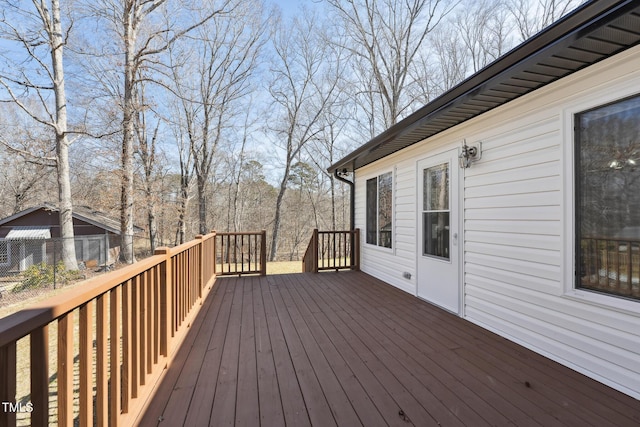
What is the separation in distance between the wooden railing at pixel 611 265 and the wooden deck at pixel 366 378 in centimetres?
69

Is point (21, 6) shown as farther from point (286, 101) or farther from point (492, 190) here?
point (492, 190)

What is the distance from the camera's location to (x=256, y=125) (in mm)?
14953

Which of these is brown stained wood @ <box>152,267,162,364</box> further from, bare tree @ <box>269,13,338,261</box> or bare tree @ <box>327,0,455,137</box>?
bare tree @ <box>269,13,338,261</box>

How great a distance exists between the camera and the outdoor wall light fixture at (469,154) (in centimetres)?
326

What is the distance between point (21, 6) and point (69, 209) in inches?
217

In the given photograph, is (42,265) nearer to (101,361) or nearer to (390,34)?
(101,361)

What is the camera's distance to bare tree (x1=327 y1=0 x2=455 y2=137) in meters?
9.22

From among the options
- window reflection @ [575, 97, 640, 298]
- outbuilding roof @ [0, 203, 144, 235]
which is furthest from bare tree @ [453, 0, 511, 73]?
outbuilding roof @ [0, 203, 144, 235]

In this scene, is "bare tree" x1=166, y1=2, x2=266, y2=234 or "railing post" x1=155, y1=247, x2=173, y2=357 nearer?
"railing post" x1=155, y1=247, x2=173, y2=357

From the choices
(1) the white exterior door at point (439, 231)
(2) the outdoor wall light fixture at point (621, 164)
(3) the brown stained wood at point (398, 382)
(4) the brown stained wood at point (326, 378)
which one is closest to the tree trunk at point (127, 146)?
(4) the brown stained wood at point (326, 378)

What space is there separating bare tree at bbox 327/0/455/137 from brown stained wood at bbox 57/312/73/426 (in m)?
10.4

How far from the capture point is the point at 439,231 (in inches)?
154

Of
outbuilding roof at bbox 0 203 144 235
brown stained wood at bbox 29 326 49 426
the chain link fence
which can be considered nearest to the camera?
brown stained wood at bbox 29 326 49 426

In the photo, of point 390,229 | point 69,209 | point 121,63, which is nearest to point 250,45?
point 121,63
